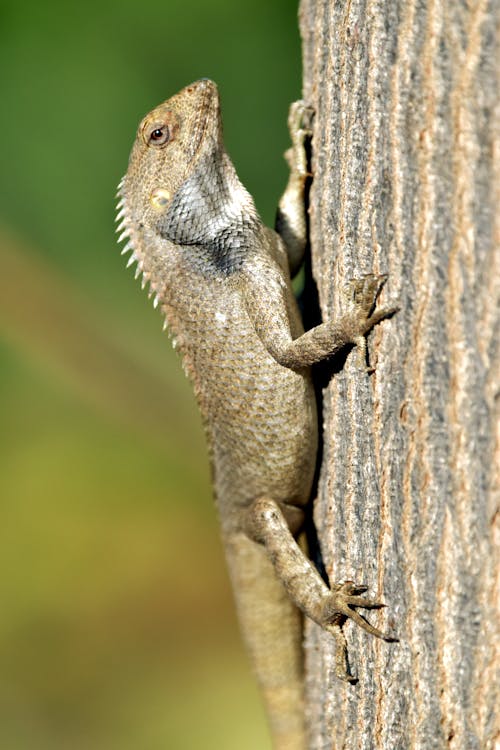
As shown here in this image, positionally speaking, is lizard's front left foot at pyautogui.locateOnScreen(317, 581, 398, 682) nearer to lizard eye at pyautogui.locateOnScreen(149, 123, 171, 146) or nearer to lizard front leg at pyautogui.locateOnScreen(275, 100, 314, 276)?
lizard front leg at pyautogui.locateOnScreen(275, 100, 314, 276)

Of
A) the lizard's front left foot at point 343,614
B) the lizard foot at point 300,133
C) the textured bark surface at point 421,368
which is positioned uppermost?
the lizard foot at point 300,133

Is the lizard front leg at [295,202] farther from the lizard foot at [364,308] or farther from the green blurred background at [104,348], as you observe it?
the green blurred background at [104,348]

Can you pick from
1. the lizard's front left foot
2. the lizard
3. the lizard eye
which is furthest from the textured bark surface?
the lizard eye

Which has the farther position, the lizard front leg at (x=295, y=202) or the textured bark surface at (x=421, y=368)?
the lizard front leg at (x=295, y=202)

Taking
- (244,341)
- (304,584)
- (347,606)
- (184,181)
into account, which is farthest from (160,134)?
(347,606)

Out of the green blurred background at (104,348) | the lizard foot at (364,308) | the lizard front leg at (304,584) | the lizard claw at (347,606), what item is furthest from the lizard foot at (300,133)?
the green blurred background at (104,348)

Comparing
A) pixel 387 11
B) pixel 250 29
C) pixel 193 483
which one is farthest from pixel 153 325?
pixel 387 11
